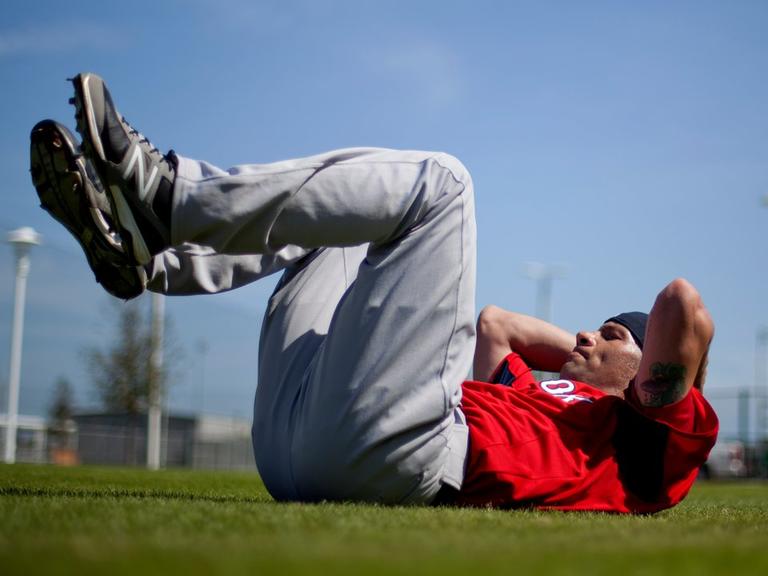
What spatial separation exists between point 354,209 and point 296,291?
73 cm

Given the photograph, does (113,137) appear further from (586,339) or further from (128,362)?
(128,362)

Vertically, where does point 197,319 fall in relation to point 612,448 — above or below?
below

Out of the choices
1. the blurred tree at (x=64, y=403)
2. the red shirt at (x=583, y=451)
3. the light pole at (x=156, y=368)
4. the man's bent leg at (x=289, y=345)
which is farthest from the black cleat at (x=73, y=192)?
the blurred tree at (x=64, y=403)

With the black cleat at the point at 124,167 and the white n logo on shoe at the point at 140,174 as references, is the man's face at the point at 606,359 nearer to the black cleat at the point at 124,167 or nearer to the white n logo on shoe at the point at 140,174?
the black cleat at the point at 124,167

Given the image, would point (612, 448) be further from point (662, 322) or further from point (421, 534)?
point (421, 534)

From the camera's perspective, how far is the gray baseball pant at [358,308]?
2635 millimetres

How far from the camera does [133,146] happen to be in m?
2.58

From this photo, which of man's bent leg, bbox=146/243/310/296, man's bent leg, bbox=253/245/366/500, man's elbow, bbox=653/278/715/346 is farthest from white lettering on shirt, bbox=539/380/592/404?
man's bent leg, bbox=146/243/310/296

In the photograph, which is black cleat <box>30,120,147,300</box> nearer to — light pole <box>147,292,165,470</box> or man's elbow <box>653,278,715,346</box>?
man's elbow <box>653,278,715,346</box>

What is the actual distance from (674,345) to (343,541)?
1.71 meters

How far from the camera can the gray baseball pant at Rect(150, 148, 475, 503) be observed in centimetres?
263

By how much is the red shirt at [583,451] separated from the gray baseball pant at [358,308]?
13 cm

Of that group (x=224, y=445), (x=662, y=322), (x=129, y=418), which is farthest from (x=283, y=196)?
(x=224, y=445)

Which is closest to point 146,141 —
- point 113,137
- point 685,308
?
point 113,137
